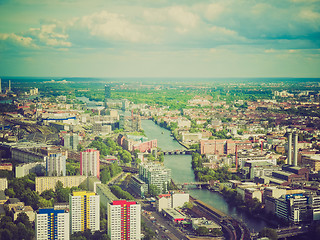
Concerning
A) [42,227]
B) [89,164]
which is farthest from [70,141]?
[42,227]

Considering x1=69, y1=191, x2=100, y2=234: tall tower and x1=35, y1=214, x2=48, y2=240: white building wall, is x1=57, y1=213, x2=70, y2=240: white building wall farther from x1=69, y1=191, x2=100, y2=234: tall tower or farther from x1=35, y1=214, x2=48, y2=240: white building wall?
x1=69, y1=191, x2=100, y2=234: tall tower

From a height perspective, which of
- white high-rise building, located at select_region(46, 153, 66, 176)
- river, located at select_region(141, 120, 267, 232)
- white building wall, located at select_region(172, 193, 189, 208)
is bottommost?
river, located at select_region(141, 120, 267, 232)

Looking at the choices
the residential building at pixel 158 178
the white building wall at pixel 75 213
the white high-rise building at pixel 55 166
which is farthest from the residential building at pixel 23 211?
the residential building at pixel 158 178

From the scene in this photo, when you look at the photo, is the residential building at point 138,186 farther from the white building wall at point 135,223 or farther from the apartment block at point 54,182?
the white building wall at point 135,223

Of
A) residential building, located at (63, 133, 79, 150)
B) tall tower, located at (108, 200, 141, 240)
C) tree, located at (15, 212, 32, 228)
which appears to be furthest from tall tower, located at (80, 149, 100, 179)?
residential building, located at (63, 133, 79, 150)

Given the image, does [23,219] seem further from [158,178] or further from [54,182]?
[158,178]

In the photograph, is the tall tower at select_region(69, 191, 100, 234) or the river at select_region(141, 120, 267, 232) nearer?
the tall tower at select_region(69, 191, 100, 234)
